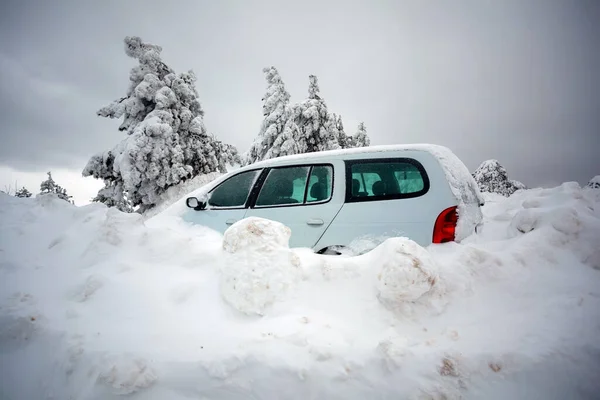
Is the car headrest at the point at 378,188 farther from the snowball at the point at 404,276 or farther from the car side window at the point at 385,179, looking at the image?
the snowball at the point at 404,276

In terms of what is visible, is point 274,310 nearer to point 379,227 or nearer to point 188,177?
point 379,227

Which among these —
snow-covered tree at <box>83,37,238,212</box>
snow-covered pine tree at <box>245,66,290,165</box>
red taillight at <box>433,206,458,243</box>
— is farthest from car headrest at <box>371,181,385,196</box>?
snow-covered pine tree at <box>245,66,290,165</box>

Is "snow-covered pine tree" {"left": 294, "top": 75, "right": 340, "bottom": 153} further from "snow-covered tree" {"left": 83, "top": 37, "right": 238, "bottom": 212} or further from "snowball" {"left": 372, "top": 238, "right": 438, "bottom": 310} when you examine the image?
"snowball" {"left": 372, "top": 238, "right": 438, "bottom": 310}

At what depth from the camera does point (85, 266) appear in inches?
79.7

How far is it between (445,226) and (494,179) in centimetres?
2177

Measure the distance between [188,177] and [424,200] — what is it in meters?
12.3

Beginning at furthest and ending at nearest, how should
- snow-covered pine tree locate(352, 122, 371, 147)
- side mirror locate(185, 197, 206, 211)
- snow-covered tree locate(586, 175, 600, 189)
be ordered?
snow-covered pine tree locate(352, 122, 371, 147) < snow-covered tree locate(586, 175, 600, 189) < side mirror locate(185, 197, 206, 211)

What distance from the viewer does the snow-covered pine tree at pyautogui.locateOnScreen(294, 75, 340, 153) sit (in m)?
15.8

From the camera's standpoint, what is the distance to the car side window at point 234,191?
12.4ft

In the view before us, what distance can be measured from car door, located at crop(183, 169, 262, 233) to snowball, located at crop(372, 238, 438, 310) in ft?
7.77

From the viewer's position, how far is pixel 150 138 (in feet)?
37.2

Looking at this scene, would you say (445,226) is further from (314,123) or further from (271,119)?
(271,119)

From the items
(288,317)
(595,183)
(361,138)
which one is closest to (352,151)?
(288,317)

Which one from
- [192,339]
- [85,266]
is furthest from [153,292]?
[85,266]
